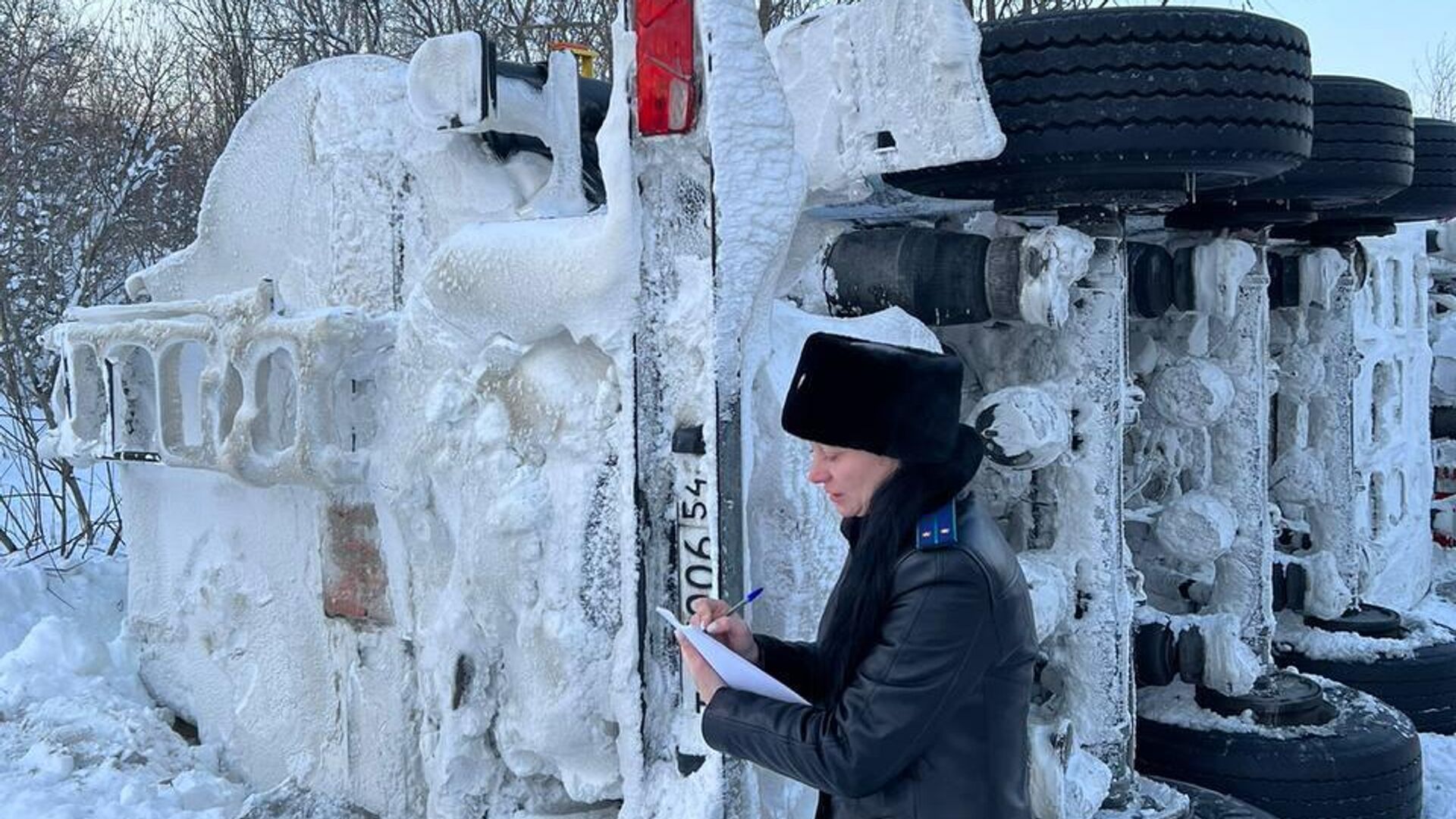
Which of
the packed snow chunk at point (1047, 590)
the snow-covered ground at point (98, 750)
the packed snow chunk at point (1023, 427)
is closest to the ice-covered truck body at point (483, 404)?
the snow-covered ground at point (98, 750)

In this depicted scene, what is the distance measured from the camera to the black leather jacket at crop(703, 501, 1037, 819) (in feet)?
6.31

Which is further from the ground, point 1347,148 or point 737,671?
point 1347,148

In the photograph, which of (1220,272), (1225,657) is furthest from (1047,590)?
(1220,272)

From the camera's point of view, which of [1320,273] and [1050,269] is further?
[1320,273]

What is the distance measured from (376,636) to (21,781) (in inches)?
45.7

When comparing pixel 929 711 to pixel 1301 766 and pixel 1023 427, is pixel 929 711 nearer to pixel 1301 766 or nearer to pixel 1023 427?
pixel 1023 427

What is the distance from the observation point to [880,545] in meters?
2.04

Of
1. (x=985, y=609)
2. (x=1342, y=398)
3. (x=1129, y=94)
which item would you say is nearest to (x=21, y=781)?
(x=985, y=609)

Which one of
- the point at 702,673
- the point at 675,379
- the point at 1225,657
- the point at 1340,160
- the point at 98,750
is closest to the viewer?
the point at 702,673

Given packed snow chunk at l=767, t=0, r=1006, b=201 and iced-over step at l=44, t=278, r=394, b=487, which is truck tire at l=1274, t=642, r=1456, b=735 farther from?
iced-over step at l=44, t=278, r=394, b=487

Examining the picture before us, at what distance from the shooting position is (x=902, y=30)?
2990 mm

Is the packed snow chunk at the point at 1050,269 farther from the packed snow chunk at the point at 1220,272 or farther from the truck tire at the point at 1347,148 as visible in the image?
the truck tire at the point at 1347,148

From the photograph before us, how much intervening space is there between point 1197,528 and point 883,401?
10.2ft

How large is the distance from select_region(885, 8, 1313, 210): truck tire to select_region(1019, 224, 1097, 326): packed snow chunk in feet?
0.46
